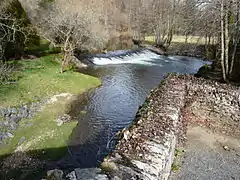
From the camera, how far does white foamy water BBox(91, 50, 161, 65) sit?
29.9m

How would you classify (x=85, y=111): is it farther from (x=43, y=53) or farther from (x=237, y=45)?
(x=43, y=53)

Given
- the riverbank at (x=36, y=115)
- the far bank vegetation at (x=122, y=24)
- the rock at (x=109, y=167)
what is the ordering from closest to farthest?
1. the rock at (x=109, y=167)
2. the riverbank at (x=36, y=115)
3. the far bank vegetation at (x=122, y=24)

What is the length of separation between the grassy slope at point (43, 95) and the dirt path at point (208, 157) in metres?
5.29

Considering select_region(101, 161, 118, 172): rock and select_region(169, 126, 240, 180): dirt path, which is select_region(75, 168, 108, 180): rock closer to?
select_region(101, 161, 118, 172): rock

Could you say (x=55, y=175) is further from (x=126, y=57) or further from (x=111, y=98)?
(x=126, y=57)

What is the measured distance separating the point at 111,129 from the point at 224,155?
5500 mm

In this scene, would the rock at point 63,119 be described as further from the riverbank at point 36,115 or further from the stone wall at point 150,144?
the stone wall at point 150,144

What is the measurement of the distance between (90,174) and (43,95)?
41.4 ft

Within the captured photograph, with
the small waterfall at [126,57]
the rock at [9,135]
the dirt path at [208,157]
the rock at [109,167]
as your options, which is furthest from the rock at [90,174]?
the small waterfall at [126,57]

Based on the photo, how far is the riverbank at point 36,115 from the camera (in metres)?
10.6

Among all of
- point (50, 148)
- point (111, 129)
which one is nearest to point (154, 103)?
point (111, 129)

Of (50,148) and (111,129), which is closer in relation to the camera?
(50,148)

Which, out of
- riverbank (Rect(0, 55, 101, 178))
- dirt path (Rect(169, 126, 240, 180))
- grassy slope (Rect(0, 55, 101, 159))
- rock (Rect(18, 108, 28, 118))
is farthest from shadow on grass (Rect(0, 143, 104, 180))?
dirt path (Rect(169, 126, 240, 180))

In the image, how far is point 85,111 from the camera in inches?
611
